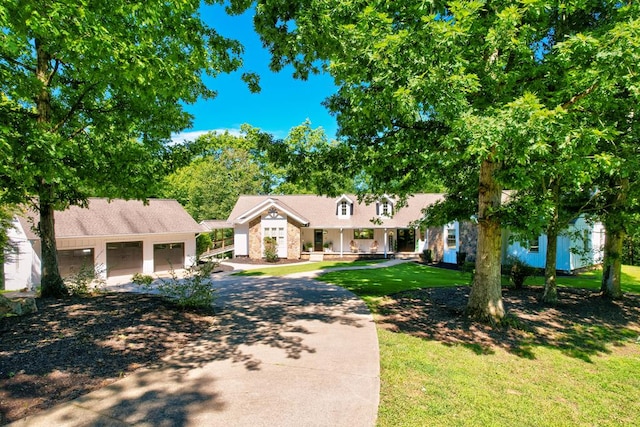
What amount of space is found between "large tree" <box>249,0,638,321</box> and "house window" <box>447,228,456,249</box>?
18100mm

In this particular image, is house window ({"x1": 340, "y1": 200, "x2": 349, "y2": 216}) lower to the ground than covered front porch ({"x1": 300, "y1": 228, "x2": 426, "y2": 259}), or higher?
higher

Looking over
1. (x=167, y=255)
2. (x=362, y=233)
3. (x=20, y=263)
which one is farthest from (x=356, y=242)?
(x=20, y=263)

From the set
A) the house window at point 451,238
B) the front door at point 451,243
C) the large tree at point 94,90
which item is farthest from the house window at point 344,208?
the large tree at point 94,90

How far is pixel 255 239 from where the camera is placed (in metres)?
29.2

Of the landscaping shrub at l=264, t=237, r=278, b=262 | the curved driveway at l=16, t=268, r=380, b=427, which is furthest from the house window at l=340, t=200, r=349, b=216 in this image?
the curved driveway at l=16, t=268, r=380, b=427

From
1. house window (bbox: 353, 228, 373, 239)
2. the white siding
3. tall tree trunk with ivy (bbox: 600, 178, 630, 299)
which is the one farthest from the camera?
house window (bbox: 353, 228, 373, 239)

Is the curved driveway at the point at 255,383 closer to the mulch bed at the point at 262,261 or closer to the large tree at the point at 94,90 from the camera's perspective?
the large tree at the point at 94,90

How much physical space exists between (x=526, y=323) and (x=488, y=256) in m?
2.28

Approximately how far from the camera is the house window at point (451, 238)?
26.5 meters

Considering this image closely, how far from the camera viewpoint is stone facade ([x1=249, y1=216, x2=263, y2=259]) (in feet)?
95.6

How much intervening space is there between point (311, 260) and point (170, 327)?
2190 centimetres

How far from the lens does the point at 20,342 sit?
21.0 feet

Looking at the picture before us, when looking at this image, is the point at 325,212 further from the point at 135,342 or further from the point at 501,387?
the point at 501,387

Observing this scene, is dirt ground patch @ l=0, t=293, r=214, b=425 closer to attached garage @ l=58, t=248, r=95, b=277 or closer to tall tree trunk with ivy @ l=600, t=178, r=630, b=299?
attached garage @ l=58, t=248, r=95, b=277
